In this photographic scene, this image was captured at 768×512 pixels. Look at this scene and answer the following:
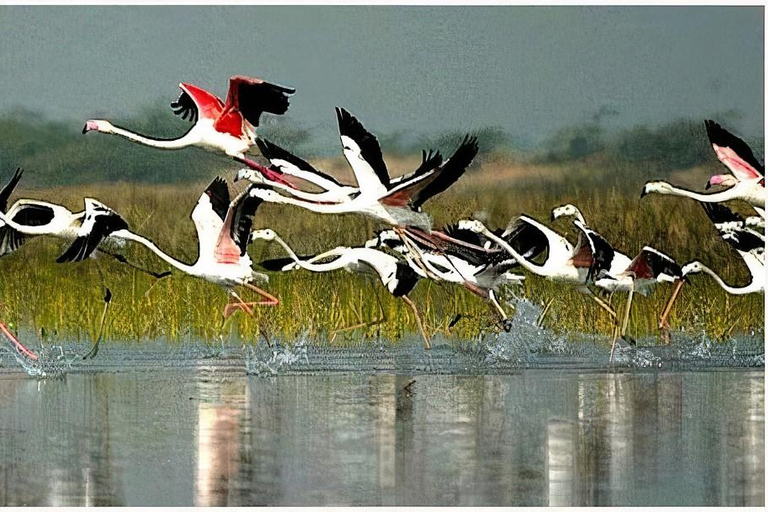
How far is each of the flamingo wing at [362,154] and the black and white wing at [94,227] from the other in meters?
1.32

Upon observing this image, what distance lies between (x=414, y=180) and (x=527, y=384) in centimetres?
127

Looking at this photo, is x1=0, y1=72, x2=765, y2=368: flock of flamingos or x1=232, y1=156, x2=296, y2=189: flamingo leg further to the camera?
x1=232, y1=156, x2=296, y2=189: flamingo leg

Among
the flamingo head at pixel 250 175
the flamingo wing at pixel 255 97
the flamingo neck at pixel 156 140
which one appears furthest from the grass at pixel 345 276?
the flamingo wing at pixel 255 97

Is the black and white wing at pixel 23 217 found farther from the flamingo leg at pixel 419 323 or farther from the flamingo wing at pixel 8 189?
the flamingo leg at pixel 419 323

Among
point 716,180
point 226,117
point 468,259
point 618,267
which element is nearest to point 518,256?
point 468,259

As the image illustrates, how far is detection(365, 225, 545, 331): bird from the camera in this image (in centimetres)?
722

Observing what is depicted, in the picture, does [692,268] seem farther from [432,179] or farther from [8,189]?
[8,189]

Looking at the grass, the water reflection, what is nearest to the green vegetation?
the grass

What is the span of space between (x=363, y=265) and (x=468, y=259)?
1.93 feet

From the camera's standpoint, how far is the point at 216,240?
7.18m

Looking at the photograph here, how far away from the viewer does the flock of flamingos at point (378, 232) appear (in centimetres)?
698

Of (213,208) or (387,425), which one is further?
(213,208)

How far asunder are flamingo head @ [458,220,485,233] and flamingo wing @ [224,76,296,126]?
1.15 meters

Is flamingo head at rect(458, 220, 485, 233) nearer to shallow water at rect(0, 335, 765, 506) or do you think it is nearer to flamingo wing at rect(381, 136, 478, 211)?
flamingo wing at rect(381, 136, 478, 211)
